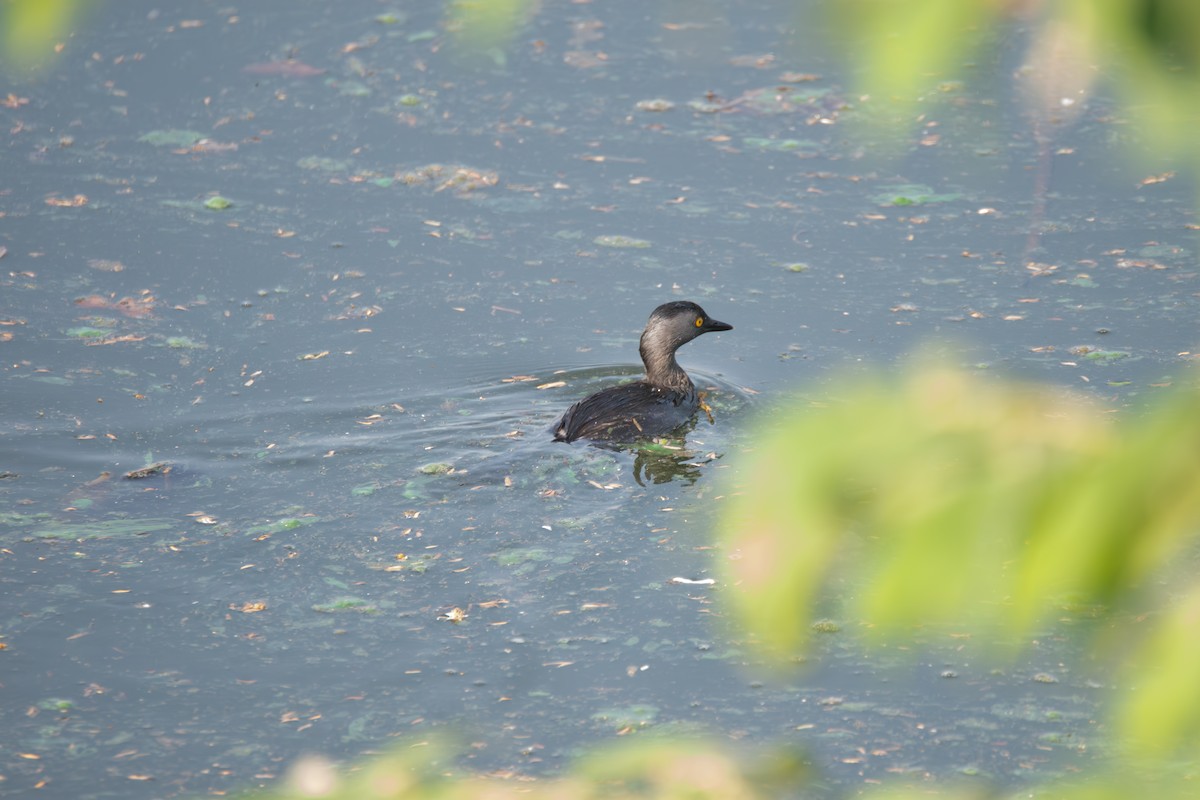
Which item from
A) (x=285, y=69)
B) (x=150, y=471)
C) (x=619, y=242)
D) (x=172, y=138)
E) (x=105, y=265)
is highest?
(x=285, y=69)

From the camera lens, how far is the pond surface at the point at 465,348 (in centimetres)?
533

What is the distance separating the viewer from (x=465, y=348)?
8.48 m

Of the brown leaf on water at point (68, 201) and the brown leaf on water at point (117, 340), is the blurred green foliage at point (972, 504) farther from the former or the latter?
the brown leaf on water at point (68, 201)

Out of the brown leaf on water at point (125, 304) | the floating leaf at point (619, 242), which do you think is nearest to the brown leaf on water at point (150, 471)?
the brown leaf on water at point (125, 304)

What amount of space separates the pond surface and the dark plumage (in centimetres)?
21

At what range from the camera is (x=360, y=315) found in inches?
345

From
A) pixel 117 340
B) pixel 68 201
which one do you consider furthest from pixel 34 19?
pixel 68 201

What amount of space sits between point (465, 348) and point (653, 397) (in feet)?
3.90

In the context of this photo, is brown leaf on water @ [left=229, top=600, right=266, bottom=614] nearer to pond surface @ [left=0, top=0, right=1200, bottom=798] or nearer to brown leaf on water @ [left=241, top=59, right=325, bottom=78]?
pond surface @ [left=0, top=0, right=1200, bottom=798]

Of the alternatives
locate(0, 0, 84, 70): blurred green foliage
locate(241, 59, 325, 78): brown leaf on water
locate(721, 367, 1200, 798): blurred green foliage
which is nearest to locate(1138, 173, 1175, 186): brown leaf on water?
locate(241, 59, 325, 78): brown leaf on water

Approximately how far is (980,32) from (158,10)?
11.7 metres

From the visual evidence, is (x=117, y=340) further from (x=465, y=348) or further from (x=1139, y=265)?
(x=1139, y=265)

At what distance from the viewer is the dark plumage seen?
309 inches

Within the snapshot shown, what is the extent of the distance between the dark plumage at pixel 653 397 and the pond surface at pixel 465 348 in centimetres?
21
